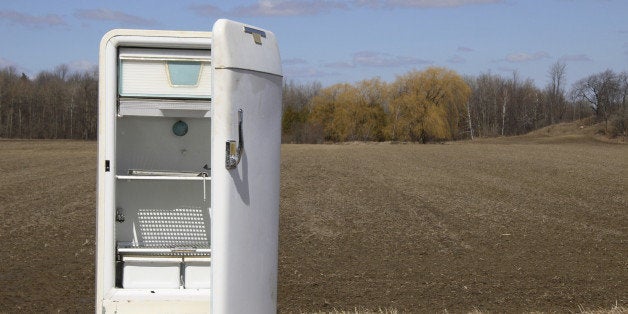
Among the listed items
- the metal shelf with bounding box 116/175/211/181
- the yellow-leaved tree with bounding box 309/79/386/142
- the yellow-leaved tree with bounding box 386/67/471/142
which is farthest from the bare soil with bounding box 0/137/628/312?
the yellow-leaved tree with bounding box 309/79/386/142

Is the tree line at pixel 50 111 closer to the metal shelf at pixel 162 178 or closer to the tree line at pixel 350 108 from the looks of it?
the tree line at pixel 350 108

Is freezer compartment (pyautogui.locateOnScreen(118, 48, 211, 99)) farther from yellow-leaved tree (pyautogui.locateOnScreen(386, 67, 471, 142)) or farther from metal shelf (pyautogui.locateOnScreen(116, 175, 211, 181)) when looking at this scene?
yellow-leaved tree (pyautogui.locateOnScreen(386, 67, 471, 142))

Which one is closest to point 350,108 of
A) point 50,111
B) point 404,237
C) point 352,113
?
point 352,113

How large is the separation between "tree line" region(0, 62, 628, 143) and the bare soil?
4038 centimetres

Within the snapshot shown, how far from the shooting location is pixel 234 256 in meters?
3.98

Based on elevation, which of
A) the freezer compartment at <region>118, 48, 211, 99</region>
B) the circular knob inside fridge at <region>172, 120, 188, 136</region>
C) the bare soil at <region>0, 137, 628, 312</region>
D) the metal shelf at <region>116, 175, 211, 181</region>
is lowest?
the bare soil at <region>0, 137, 628, 312</region>

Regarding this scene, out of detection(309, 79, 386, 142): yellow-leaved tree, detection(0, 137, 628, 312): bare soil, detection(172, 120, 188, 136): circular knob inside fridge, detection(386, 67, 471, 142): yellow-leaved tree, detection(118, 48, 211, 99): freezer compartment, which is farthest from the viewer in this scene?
detection(309, 79, 386, 142): yellow-leaved tree

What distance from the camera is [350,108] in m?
80.2

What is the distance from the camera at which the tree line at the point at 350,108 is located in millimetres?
74438

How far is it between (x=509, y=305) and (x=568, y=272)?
11.1 feet

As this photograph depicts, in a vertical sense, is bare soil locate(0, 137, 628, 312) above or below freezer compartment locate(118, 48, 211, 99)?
below

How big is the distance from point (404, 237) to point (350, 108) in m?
62.5

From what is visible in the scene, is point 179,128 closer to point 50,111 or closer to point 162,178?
point 162,178

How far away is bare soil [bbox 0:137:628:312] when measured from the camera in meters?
11.7
